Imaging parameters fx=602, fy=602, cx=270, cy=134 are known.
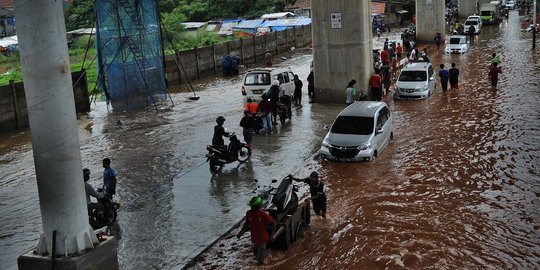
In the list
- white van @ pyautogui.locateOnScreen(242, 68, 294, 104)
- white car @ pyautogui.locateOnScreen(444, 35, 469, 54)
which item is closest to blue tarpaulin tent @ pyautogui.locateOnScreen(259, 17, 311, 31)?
white car @ pyautogui.locateOnScreen(444, 35, 469, 54)

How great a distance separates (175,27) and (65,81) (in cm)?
4696

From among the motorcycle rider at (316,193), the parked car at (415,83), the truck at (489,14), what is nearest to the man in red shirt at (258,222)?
the motorcycle rider at (316,193)

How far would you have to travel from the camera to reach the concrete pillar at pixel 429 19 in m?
48.1

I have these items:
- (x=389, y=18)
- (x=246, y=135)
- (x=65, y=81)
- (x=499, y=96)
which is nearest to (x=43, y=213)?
(x=65, y=81)

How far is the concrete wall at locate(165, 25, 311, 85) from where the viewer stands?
114 feet

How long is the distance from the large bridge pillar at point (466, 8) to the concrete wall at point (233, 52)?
32.7 m

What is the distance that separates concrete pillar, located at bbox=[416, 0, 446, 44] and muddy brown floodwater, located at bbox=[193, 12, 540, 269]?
27314mm

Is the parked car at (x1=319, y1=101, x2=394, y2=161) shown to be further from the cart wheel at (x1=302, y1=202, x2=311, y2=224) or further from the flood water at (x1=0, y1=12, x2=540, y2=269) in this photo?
the cart wheel at (x1=302, y1=202, x2=311, y2=224)

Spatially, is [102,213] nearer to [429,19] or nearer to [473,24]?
[429,19]

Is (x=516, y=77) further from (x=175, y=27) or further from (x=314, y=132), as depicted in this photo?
(x=175, y=27)

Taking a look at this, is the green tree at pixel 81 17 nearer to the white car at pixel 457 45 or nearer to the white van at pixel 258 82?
the white car at pixel 457 45

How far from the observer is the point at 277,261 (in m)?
10.1

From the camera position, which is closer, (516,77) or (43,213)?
(43,213)

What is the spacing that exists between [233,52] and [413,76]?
689 inches
